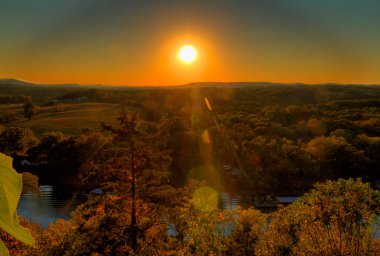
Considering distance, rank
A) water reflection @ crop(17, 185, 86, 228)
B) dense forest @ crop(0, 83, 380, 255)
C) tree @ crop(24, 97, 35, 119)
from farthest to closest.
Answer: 1. tree @ crop(24, 97, 35, 119)
2. water reflection @ crop(17, 185, 86, 228)
3. dense forest @ crop(0, 83, 380, 255)

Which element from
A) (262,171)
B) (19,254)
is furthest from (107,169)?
(262,171)

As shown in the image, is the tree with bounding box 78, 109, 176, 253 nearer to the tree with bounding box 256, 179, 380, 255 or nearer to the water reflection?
the tree with bounding box 256, 179, 380, 255

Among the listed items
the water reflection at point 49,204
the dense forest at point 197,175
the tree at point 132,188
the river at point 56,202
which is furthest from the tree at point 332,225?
the water reflection at point 49,204

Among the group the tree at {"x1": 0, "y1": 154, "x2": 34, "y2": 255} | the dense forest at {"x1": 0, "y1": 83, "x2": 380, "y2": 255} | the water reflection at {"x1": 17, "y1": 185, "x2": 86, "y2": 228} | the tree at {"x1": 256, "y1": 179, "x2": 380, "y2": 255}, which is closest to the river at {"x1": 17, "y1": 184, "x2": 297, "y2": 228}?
the water reflection at {"x1": 17, "y1": 185, "x2": 86, "y2": 228}

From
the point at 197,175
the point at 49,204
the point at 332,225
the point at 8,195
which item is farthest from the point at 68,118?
the point at 8,195

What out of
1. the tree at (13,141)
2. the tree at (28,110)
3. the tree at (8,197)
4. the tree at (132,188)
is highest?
the tree at (8,197)

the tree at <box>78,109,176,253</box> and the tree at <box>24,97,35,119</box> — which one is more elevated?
the tree at <box>78,109,176,253</box>

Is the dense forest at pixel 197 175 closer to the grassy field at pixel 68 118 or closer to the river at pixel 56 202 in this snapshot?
the grassy field at pixel 68 118
